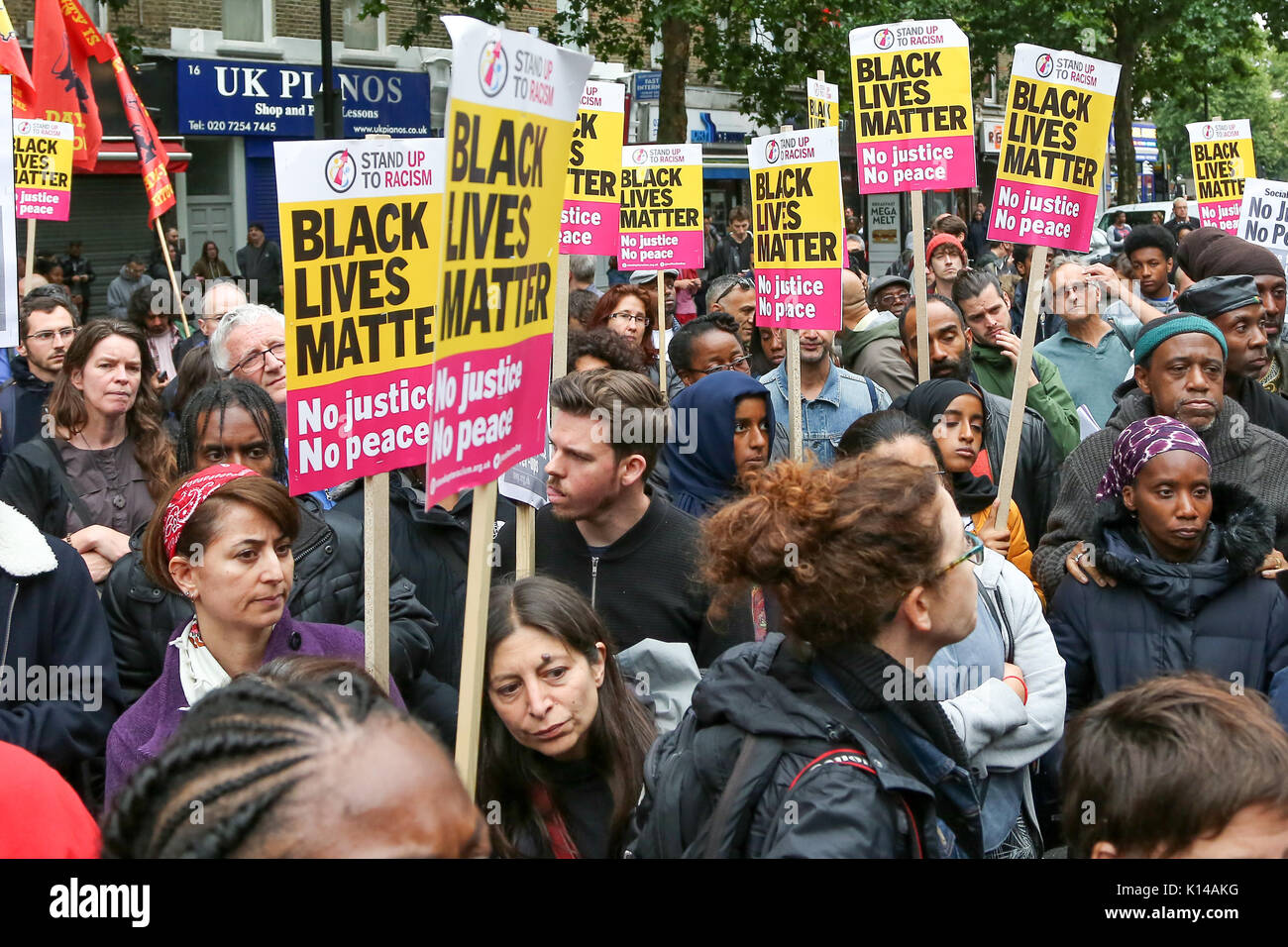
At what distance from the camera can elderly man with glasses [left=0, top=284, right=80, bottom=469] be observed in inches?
264

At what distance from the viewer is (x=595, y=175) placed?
25.1 feet

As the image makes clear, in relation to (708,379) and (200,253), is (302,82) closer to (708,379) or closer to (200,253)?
(200,253)

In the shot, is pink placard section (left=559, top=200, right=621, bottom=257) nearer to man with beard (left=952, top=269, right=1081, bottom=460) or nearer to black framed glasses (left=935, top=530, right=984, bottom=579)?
man with beard (left=952, top=269, right=1081, bottom=460)

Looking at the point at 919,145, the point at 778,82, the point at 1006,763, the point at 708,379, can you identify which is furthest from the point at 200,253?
the point at 1006,763

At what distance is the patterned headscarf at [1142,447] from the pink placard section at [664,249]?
208 inches

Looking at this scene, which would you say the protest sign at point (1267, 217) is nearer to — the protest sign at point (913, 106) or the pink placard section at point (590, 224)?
the protest sign at point (913, 106)

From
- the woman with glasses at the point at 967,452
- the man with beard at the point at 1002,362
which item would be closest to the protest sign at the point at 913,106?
the man with beard at the point at 1002,362

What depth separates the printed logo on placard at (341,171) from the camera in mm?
3791

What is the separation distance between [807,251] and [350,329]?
3.48m

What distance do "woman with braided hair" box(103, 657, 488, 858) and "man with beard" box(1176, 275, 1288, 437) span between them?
4954mm

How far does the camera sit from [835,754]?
2.24 m

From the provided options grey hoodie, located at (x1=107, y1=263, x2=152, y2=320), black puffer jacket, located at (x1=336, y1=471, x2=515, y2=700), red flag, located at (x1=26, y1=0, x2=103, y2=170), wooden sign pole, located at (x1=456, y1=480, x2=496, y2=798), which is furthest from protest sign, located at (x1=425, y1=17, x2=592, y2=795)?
grey hoodie, located at (x1=107, y1=263, x2=152, y2=320)
